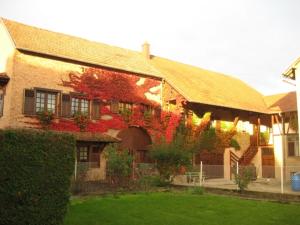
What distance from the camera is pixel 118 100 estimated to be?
83.3 feet

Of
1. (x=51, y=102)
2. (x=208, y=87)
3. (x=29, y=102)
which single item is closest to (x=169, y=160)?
(x=51, y=102)

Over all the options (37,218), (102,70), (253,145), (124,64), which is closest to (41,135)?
(37,218)

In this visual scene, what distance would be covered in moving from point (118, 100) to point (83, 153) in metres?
4.60

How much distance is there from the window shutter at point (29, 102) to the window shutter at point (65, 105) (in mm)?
1917

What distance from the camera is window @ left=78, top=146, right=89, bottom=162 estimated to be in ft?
75.3

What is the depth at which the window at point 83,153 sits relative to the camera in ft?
75.3

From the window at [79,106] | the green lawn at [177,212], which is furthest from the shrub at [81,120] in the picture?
the green lawn at [177,212]

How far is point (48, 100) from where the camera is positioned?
22406 millimetres

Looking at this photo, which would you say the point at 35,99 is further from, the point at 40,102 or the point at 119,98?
the point at 119,98

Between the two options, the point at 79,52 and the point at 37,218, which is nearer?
the point at 37,218

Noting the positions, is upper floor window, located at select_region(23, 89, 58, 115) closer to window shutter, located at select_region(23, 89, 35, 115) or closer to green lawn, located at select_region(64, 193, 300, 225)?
window shutter, located at select_region(23, 89, 35, 115)

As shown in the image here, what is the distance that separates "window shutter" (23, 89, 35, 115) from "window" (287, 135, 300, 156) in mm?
19462

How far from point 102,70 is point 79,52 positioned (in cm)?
200

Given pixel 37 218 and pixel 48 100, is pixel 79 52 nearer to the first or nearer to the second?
pixel 48 100
